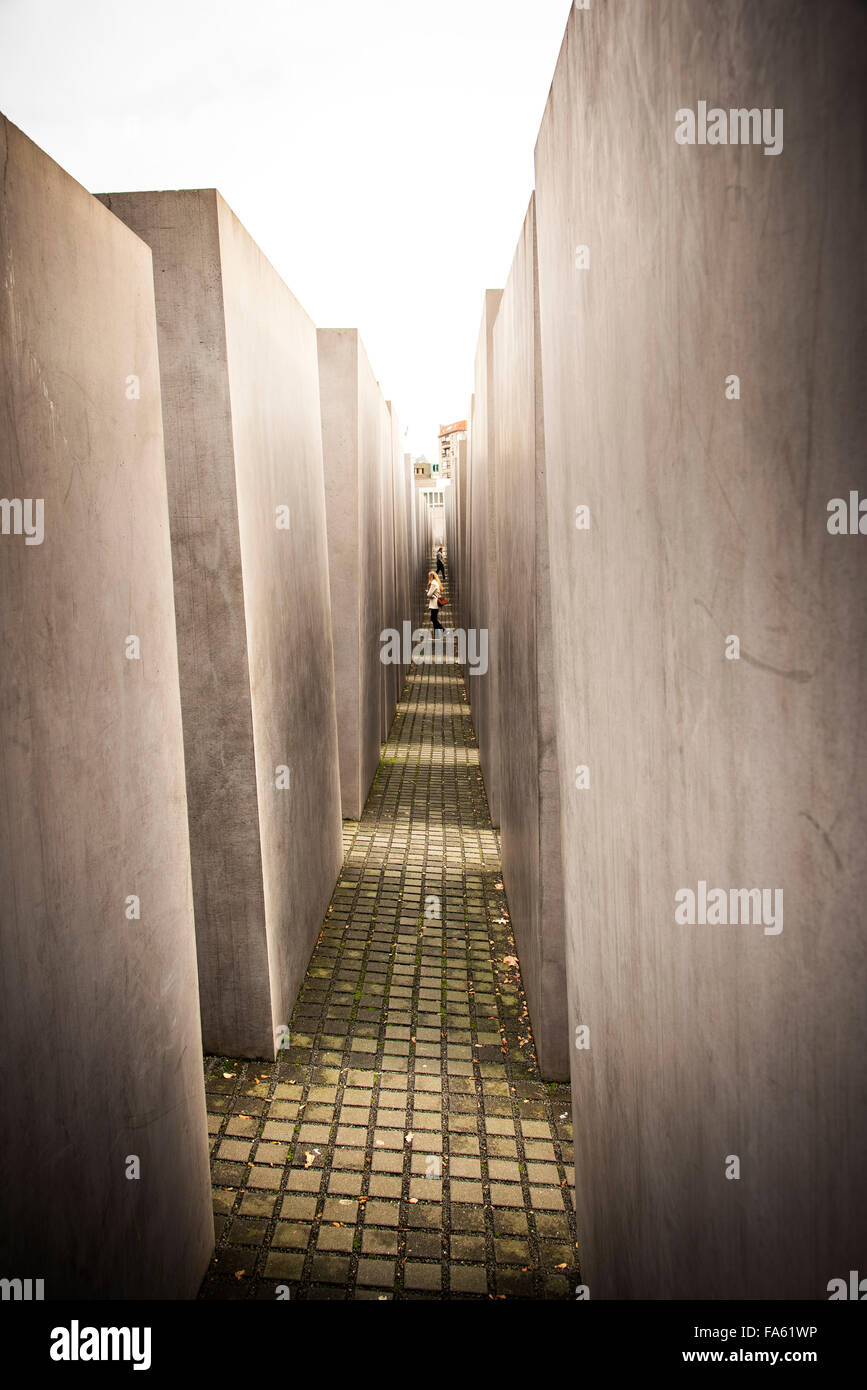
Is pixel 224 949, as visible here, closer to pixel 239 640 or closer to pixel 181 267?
pixel 239 640

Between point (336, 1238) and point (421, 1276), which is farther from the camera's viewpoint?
point (336, 1238)

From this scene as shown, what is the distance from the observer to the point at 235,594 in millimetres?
4277

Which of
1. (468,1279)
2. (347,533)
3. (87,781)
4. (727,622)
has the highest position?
(347,533)

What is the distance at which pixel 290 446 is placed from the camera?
223 inches

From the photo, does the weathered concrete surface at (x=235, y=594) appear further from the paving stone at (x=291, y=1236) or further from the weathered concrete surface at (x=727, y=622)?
the weathered concrete surface at (x=727, y=622)

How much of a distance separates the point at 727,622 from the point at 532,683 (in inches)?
127

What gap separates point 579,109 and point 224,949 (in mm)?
4374

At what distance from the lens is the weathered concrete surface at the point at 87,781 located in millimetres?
1936

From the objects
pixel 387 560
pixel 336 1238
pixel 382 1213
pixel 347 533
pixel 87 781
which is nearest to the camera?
pixel 87 781

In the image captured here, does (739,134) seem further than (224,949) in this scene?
No

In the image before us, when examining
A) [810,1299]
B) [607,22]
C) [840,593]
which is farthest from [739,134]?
[810,1299]

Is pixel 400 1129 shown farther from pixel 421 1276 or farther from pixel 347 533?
pixel 347 533

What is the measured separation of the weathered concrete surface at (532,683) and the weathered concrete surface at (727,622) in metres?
1.71

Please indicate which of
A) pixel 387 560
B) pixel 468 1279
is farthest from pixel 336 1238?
pixel 387 560
